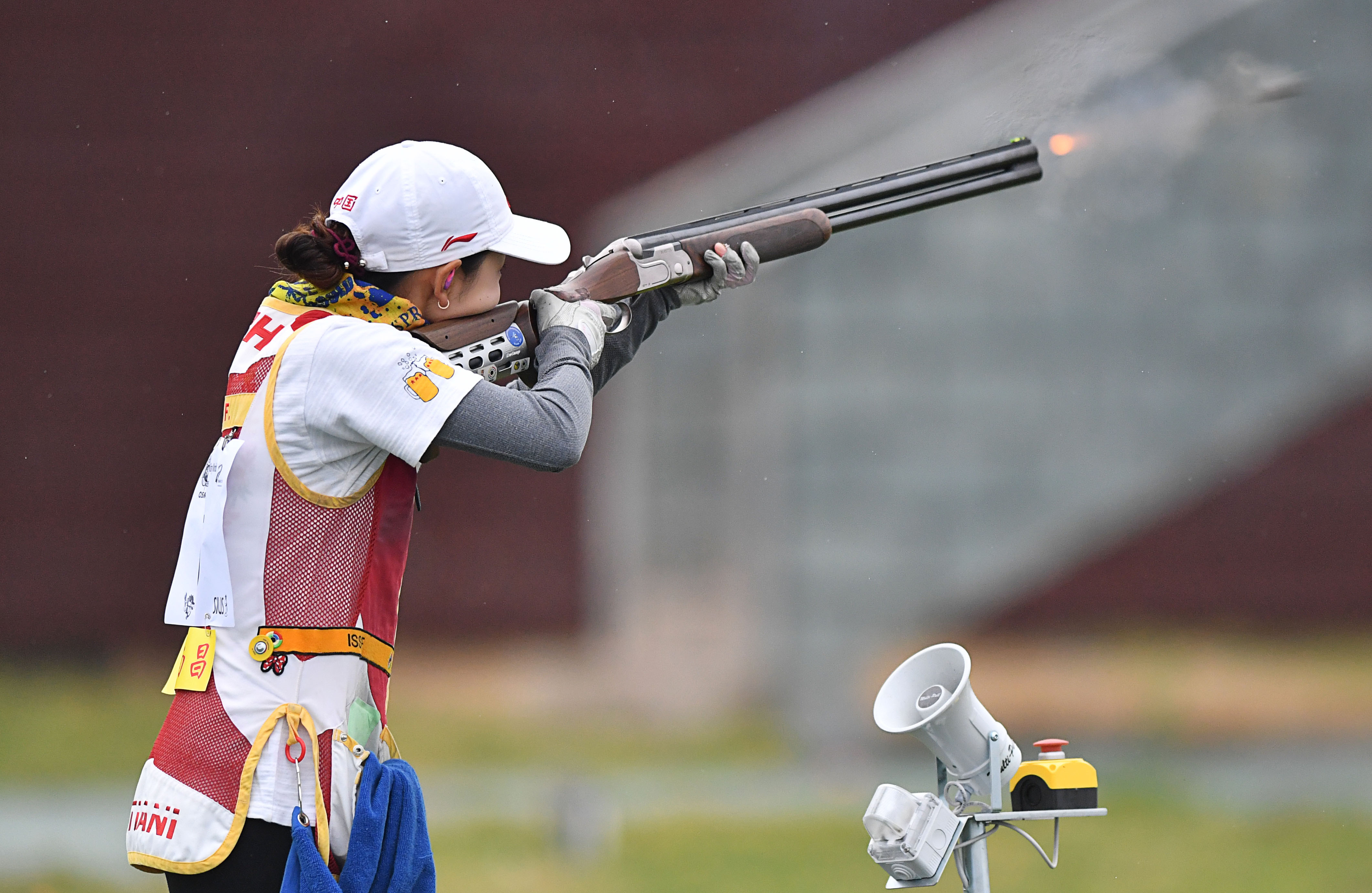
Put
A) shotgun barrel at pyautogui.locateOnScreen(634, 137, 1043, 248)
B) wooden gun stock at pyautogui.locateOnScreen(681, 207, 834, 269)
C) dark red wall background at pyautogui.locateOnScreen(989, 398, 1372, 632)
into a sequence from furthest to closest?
dark red wall background at pyautogui.locateOnScreen(989, 398, 1372, 632) < shotgun barrel at pyautogui.locateOnScreen(634, 137, 1043, 248) < wooden gun stock at pyautogui.locateOnScreen(681, 207, 834, 269)

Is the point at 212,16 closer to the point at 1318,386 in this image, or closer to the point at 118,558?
the point at 118,558

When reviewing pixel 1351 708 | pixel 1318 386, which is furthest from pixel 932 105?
pixel 1351 708

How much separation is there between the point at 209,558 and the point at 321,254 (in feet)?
1.41

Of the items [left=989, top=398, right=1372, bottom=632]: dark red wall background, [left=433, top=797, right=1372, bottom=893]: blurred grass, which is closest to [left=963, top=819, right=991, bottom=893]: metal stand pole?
[left=433, top=797, right=1372, bottom=893]: blurred grass

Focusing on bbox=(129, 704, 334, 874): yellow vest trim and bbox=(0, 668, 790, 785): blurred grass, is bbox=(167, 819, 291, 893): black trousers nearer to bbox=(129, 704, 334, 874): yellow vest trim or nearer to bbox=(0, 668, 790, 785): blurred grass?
bbox=(129, 704, 334, 874): yellow vest trim

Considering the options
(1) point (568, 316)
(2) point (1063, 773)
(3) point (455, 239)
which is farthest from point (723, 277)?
(2) point (1063, 773)

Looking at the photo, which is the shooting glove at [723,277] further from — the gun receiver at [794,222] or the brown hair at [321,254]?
the brown hair at [321,254]

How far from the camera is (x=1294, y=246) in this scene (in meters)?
5.57

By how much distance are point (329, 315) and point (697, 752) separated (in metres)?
3.75

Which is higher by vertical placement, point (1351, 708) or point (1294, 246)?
point (1294, 246)

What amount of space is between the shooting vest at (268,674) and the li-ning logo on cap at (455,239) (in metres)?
0.20

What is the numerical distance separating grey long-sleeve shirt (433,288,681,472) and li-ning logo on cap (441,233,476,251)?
20cm

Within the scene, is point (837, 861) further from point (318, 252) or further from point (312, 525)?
point (318, 252)

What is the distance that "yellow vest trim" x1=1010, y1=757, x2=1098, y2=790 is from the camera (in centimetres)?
211
